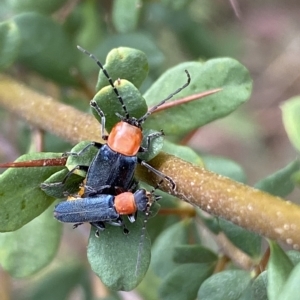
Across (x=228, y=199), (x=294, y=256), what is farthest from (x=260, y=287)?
(x=228, y=199)

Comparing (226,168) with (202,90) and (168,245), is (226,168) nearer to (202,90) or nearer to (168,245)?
(168,245)

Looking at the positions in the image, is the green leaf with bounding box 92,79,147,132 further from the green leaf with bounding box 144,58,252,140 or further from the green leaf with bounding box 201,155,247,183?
Result: the green leaf with bounding box 201,155,247,183

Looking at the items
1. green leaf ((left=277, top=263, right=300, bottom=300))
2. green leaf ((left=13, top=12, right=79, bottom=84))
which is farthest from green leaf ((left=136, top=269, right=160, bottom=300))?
green leaf ((left=277, top=263, right=300, bottom=300))

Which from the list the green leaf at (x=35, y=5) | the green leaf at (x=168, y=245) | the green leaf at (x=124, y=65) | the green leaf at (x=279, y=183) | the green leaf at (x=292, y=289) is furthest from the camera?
the green leaf at (x=35, y=5)

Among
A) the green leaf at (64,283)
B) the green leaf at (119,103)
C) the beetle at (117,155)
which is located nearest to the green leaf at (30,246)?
the beetle at (117,155)

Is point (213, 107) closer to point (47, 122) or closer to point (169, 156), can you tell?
point (169, 156)

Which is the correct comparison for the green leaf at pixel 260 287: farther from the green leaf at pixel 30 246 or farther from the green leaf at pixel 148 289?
the green leaf at pixel 148 289

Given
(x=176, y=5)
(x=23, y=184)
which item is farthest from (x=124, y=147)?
(x=176, y=5)
